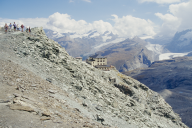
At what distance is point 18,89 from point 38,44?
21360mm

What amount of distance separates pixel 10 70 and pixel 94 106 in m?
17.3

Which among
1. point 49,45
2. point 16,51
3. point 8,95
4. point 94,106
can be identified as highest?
point 49,45

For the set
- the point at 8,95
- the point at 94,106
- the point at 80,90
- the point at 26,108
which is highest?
the point at 8,95

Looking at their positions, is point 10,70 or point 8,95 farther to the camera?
point 10,70

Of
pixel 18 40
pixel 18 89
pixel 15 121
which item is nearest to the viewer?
pixel 15 121

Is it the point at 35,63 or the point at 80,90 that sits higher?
the point at 35,63

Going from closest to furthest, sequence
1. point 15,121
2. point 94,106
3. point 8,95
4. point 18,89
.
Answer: point 15,121 → point 8,95 → point 18,89 → point 94,106

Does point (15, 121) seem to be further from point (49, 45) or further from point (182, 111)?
point (182, 111)

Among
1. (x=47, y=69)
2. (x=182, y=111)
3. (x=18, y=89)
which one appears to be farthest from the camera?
(x=182, y=111)

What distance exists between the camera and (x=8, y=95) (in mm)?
14773

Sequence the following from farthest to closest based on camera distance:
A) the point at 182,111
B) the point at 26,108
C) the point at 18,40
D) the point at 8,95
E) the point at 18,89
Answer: the point at 182,111, the point at 18,40, the point at 18,89, the point at 8,95, the point at 26,108

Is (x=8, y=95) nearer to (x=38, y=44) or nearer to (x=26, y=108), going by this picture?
(x=26, y=108)

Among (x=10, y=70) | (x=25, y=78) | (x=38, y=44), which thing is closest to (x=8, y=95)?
(x=25, y=78)

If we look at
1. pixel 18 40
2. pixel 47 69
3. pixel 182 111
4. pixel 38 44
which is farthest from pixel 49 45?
pixel 182 111
